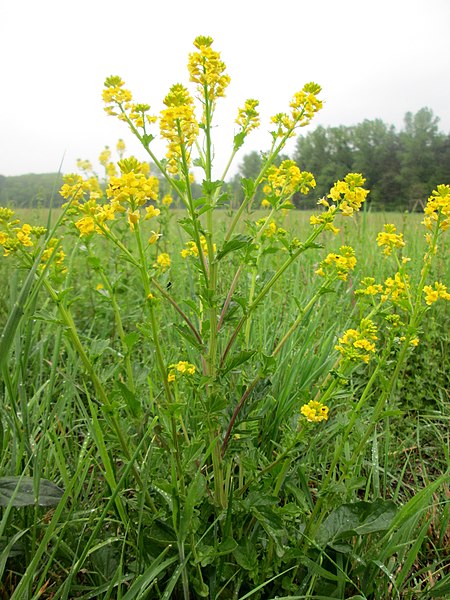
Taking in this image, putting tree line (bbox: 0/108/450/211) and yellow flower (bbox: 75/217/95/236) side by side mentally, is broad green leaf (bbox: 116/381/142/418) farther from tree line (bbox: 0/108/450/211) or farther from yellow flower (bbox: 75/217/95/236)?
tree line (bbox: 0/108/450/211)

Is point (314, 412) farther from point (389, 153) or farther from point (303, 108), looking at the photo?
point (389, 153)

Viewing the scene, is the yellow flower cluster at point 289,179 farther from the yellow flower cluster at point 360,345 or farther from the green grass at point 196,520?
the yellow flower cluster at point 360,345

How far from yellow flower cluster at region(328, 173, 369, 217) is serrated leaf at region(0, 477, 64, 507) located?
1131 millimetres

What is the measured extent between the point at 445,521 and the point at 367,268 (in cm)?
249

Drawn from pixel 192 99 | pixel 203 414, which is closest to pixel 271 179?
pixel 192 99

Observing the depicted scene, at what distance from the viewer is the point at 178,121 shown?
1107 millimetres

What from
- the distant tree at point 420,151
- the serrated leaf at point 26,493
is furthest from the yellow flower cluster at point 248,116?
the distant tree at point 420,151

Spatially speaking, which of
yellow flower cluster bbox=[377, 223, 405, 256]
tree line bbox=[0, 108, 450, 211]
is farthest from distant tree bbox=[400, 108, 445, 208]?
yellow flower cluster bbox=[377, 223, 405, 256]

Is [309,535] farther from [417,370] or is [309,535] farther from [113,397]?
[417,370]

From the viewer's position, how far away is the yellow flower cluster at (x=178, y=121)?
1.11 metres

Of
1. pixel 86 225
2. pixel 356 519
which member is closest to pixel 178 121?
pixel 86 225

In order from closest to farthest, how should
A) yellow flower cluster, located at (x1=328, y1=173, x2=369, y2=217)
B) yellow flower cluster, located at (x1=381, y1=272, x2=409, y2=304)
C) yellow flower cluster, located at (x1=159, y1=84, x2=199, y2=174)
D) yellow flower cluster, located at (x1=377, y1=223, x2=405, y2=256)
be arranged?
yellow flower cluster, located at (x1=159, y1=84, x2=199, y2=174) → yellow flower cluster, located at (x1=328, y1=173, x2=369, y2=217) → yellow flower cluster, located at (x1=381, y1=272, x2=409, y2=304) → yellow flower cluster, located at (x1=377, y1=223, x2=405, y2=256)

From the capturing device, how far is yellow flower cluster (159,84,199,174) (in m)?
1.11

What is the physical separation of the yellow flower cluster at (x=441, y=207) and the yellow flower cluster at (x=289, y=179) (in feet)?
1.43
